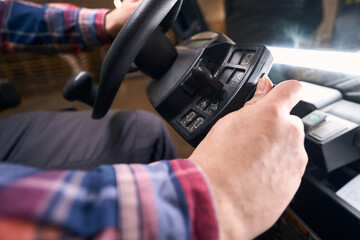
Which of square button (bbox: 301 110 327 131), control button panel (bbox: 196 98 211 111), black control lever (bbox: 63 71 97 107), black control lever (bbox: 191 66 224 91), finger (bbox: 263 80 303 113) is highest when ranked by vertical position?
finger (bbox: 263 80 303 113)

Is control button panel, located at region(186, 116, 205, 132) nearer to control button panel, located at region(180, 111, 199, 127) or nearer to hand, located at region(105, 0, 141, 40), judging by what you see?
control button panel, located at region(180, 111, 199, 127)

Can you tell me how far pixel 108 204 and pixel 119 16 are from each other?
632mm

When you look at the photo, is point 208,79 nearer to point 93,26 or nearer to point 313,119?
point 313,119

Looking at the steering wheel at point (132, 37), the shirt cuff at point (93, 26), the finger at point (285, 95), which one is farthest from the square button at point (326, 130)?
the shirt cuff at point (93, 26)

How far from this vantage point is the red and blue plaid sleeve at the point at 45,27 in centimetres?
84

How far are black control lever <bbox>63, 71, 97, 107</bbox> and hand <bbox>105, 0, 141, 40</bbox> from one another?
0.20m

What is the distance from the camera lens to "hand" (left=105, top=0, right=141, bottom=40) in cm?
63

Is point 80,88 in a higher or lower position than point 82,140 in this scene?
higher

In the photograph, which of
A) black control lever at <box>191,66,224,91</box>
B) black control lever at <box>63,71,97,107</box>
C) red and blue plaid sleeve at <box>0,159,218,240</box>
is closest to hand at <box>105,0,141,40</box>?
black control lever at <box>63,71,97,107</box>

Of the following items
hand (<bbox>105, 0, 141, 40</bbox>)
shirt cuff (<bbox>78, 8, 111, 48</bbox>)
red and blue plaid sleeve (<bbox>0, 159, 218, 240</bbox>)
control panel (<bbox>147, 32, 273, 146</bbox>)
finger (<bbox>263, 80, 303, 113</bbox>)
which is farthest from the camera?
shirt cuff (<bbox>78, 8, 111, 48</bbox>)

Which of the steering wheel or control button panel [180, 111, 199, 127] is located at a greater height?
the steering wheel

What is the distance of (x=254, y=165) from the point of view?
0.29 metres

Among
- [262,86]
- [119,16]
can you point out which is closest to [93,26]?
[119,16]

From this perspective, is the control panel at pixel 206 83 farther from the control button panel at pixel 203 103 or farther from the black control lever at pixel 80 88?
the black control lever at pixel 80 88
